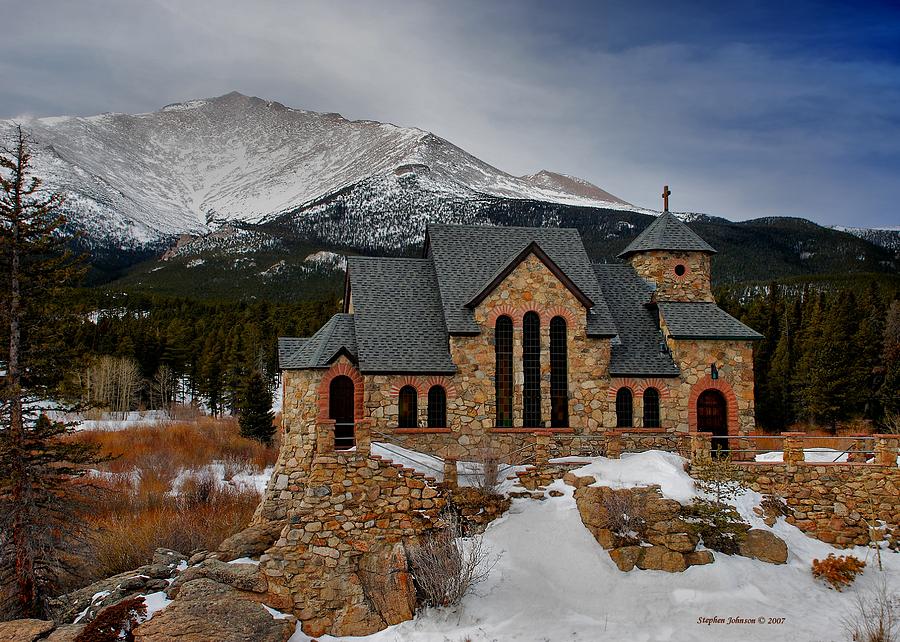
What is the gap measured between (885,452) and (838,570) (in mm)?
5323

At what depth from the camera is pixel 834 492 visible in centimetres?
2331

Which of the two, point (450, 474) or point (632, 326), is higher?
point (632, 326)

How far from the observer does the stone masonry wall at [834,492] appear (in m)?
22.9

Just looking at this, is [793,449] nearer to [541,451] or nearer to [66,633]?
[541,451]

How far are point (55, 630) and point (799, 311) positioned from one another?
240ft

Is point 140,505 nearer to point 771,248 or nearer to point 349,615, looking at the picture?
point 349,615

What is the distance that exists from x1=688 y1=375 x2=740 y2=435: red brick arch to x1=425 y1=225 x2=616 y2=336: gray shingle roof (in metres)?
4.08

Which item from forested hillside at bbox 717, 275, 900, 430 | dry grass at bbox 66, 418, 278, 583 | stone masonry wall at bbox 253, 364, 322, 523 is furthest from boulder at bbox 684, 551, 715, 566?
forested hillside at bbox 717, 275, 900, 430

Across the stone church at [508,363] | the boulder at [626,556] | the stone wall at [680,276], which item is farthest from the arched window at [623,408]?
the boulder at [626,556]

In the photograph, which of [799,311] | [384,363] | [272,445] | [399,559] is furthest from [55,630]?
[799,311]

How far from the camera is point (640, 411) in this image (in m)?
27.8

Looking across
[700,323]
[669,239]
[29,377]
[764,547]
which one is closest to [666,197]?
[669,239]

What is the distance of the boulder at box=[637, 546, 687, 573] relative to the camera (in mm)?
20109

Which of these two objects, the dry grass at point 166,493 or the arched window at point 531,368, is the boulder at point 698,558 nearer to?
the arched window at point 531,368
